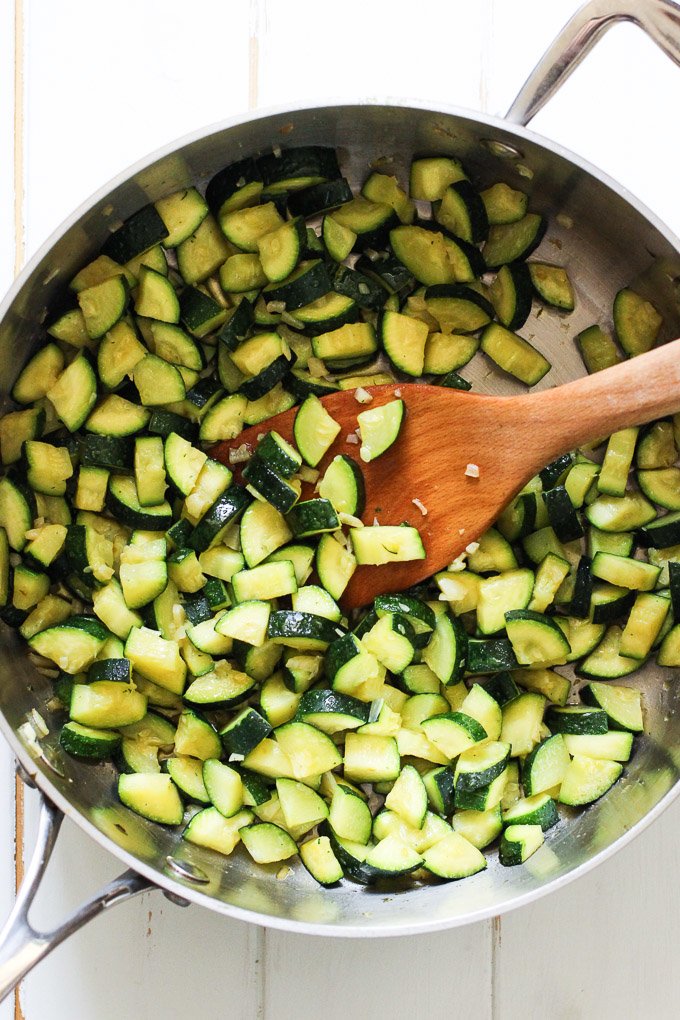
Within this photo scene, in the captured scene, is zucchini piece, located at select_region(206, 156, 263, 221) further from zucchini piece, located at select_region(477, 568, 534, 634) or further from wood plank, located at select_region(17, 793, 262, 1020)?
wood plank, located at select_region(17, 793, 262, 1020)

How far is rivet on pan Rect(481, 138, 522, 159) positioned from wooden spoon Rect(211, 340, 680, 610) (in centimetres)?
49

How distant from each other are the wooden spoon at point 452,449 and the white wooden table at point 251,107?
0.57 meters

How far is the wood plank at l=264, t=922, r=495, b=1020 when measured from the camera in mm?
2123

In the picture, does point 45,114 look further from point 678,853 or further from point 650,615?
point 678,853

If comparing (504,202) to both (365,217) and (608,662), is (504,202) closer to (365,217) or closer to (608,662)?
(365,217)

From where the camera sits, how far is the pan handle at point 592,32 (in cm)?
176

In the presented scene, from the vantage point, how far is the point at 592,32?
179cm

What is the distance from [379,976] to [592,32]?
6.53 ft

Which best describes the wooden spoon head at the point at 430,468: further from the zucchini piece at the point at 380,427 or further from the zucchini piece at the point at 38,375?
the zucchini piece at the point at 38,375

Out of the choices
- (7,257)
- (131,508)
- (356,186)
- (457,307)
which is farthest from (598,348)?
(7,257)

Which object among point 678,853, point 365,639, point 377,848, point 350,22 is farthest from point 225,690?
point 350,22

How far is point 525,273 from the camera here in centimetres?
220

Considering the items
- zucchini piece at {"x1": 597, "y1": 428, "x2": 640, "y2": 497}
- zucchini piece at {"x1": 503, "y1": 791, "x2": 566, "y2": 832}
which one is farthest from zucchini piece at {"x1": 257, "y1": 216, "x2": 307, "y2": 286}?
zucchini piece at {"x1": 503, "y1": 791, "x2": 566, "y2": 832}

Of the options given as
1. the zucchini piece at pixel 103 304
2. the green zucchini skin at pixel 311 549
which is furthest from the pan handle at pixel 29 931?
the zucchini piece at pixel 103 304
